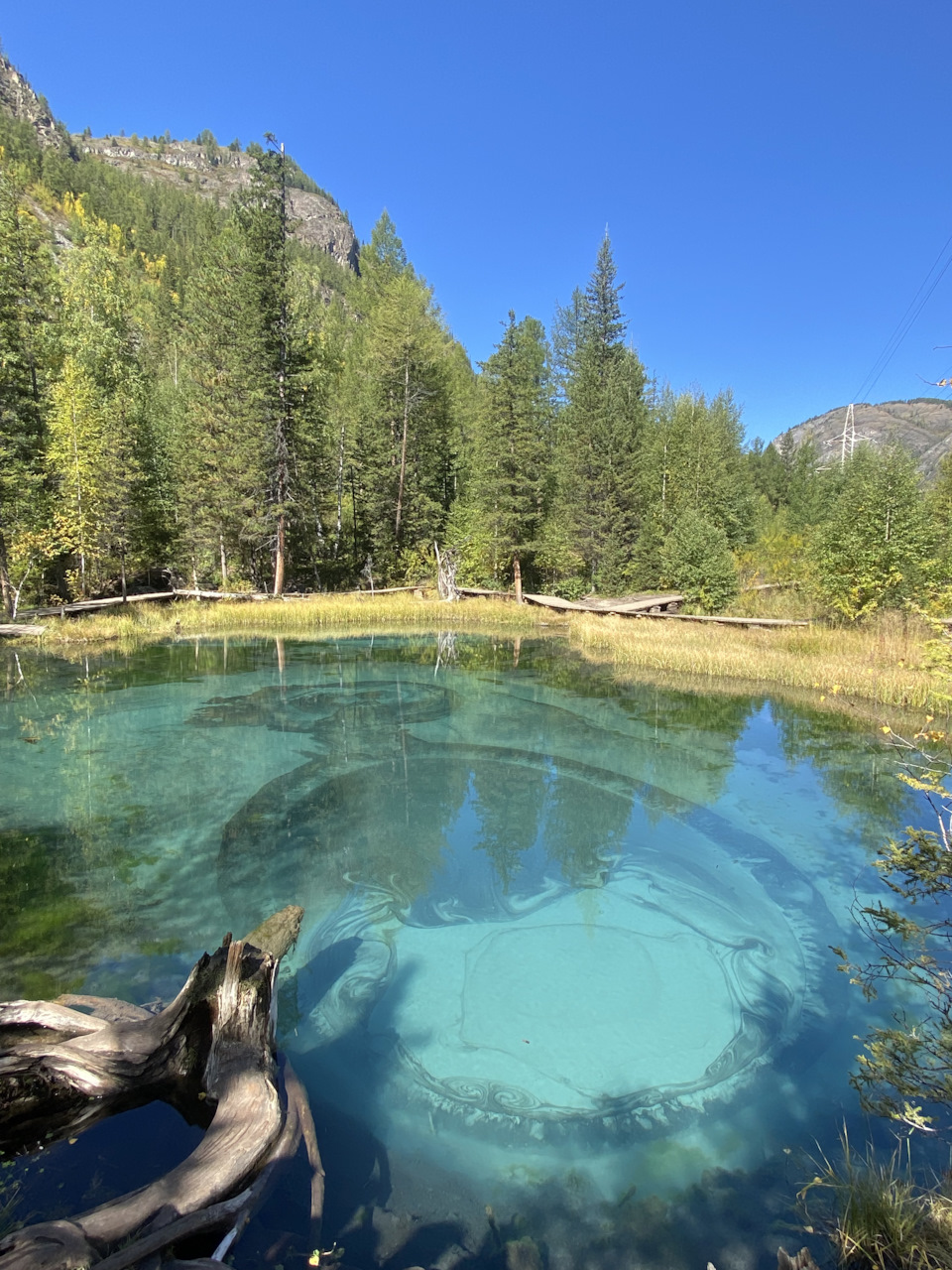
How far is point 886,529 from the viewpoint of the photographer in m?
14.6

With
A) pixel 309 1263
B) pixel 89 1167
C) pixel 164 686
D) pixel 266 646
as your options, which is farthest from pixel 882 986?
pixel 266 646

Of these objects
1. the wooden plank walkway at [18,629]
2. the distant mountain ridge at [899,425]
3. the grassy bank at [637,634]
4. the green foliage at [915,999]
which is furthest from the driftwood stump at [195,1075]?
the distant mountain ridge at [899,425]

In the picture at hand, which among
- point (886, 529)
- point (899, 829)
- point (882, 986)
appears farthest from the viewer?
point (886, 529)

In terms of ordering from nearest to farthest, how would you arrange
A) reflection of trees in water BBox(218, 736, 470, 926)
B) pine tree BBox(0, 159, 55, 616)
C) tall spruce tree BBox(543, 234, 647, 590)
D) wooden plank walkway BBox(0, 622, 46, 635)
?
reflection of trees in water BBox(218, 736, 470, 926), wooden plank walkway BBox(0, 622, 46, 635), pine tree BBox(0, 159, 55, 616), tall spruce tree BBox(543, 234, 647, 590)

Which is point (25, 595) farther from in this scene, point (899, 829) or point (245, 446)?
point (899, 829)

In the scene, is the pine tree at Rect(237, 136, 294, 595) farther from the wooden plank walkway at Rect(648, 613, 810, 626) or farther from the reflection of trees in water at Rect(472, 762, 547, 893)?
the reflection of trees in water at Rect(472, 762, 547, 893)

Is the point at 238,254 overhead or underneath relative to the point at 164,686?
overhead

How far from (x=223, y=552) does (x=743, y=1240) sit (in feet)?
84.8

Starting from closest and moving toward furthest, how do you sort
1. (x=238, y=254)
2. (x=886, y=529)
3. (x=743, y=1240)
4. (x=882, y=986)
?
(x=743, y=1240) → (x=882, y=986) → (x=886, y=529) → (x=238, y=254)

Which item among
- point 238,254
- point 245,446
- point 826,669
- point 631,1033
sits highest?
point 238,254

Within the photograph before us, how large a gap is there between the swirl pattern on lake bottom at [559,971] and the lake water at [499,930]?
0.08 feet

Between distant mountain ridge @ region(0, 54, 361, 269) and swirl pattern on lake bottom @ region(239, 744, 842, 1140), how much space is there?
431 ft

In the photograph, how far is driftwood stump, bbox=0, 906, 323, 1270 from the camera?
100 inches

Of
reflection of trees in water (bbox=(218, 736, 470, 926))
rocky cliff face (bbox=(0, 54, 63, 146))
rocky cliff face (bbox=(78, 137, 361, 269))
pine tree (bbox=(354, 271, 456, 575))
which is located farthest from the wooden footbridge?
rocky cliff face (bbox=(0, 54, 63, 146))
